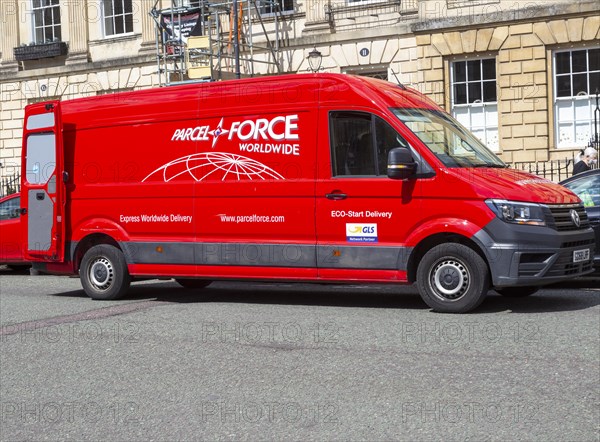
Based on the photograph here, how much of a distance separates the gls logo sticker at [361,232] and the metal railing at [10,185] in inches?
849

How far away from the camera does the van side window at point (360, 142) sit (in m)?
10.7

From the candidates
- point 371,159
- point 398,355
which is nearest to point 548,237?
point 371,159

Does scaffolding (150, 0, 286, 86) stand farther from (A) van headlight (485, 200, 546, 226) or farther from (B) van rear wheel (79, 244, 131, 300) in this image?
(A) van headlight (485, 200, 546, 226)

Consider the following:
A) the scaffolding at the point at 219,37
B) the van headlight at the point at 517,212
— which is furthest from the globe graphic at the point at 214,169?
the scaffolding at the point at 219,37

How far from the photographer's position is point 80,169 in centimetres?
1287

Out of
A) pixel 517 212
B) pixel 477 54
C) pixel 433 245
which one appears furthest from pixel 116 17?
pixel 517 212

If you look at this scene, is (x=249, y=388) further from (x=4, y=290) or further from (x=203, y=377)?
(x=4, y=290)

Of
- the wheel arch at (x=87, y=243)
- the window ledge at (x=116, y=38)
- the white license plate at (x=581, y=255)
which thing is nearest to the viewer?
the white license plate at (x=581, y=255)

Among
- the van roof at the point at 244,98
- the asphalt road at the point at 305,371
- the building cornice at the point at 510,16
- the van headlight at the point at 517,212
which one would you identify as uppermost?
the building cornice at the point at 510,16

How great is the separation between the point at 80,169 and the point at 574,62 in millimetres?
14859

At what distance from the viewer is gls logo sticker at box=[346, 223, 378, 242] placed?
419 inches

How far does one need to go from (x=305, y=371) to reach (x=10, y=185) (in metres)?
26.1

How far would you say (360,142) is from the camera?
10.9m

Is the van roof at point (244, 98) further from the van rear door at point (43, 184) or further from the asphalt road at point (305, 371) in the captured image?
the asphalt road at point (305, 371)
